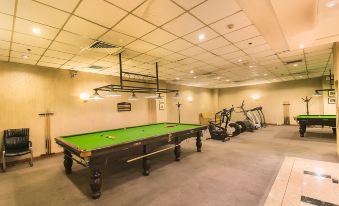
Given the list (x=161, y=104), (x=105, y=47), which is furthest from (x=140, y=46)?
(x=161, y=104)

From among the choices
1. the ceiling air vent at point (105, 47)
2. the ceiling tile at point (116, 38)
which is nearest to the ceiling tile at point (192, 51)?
the ceiling tile at point (116, 38)

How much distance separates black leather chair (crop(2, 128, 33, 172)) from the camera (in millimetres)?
5109

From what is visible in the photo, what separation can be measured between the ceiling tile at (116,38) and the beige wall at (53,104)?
3.64 meters

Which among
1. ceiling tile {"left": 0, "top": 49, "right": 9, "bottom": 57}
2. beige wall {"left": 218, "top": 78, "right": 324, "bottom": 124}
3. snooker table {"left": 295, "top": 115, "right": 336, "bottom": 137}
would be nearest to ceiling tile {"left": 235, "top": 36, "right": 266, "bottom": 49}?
snooker table {"left": 295, "top": 115, "right": 336, "bottom": 137}

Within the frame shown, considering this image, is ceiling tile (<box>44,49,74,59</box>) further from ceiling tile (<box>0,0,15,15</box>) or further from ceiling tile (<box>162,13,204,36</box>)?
ceiling tile (<box>162,13,204,36</box>)

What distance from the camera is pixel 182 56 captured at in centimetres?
537

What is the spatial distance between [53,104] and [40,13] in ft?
14.2

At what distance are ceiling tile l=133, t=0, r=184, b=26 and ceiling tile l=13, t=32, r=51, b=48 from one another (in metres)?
2.39

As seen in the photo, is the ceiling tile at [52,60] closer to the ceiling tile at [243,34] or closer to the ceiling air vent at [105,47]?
the ceiling air vent at [105,47]

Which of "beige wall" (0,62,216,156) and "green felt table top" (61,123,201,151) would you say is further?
"beige wall" (0,62,216,156)

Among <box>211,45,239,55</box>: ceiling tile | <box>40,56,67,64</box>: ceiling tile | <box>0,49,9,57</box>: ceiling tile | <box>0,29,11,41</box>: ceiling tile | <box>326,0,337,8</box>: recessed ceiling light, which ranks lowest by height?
<box>40,56,67,64</box>: ceiling tile

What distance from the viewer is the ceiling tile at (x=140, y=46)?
13.7 ft

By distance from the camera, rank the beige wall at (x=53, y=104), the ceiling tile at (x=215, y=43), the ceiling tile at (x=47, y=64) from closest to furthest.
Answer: the ceiling tile at (x=215, y=43)
the beige wall at (x=53, y=104)
the ceiling tile at (x=47, y=64)

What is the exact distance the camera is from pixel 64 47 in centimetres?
423
